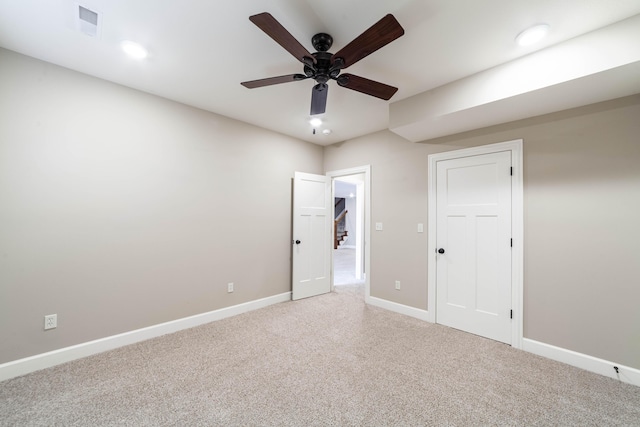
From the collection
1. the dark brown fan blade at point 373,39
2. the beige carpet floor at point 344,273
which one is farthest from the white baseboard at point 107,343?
the dark brown fan blade at point 373,39

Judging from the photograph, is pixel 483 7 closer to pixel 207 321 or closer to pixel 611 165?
pixel 611 165

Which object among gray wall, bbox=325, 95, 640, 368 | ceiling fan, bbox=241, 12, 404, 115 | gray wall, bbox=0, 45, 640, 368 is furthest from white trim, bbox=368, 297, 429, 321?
ceiling fan, bbox=241, 12, 404, 115

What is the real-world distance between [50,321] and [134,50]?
2429mm

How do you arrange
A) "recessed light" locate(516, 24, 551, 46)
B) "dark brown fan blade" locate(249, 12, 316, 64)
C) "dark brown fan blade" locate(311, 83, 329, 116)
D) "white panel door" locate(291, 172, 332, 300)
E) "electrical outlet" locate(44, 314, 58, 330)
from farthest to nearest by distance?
"white panel door" locate(291, 172, 332, 300) → "electrical outlet" locate(44, 314, 58, 330) → "dark brown fan blade" locate(311, 83, 329, 116) → "recessed light" locate(516, 24, 551, 46) → "dark brown fan blade" locate(249, 12, 316, 64)

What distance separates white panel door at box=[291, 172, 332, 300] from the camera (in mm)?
4094

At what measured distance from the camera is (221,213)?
11.0ft

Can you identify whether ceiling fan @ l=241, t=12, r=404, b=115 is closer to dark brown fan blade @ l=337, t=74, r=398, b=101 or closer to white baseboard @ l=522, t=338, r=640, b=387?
dark brown fan blade @ l=337, t=74, r=398, b=101

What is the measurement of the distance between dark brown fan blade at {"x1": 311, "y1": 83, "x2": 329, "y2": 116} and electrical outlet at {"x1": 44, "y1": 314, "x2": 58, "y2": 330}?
9.72 feet

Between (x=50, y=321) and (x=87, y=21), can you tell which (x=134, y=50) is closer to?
(x=87, y=21)

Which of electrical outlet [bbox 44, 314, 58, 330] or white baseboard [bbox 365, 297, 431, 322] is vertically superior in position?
electrical outlet [bbox 44, 314, 58, 330]

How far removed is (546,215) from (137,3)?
3731 millimetres

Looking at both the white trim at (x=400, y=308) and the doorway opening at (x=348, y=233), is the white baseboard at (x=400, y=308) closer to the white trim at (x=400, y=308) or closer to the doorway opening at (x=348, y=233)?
the white trim at (x=400, y=308)

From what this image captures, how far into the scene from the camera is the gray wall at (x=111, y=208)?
2.13 metres

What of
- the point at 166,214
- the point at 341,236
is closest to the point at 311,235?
the point at 166,214
